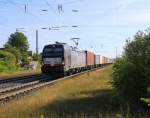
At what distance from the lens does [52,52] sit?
4512cm

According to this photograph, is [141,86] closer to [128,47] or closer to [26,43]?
[128,47]

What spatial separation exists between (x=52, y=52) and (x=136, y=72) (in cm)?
2642

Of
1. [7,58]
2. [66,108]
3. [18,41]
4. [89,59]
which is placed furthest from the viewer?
[18,41]

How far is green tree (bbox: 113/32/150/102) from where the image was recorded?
1859 centimetres

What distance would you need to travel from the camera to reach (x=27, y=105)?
1931cm

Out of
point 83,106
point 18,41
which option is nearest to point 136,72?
point 83,106

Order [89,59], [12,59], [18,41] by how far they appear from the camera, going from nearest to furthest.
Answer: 1. [89,59]
2. [12,59]
3. [18,41]

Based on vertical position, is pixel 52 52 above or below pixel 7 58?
above

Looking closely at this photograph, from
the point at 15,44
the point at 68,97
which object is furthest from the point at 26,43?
the point at 68,97

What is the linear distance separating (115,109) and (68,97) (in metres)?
5.03

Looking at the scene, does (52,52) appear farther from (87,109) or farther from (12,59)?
(12,59)

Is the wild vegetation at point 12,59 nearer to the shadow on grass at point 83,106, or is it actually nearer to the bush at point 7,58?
the bush at point 7,58

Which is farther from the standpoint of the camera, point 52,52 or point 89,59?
point 89,59

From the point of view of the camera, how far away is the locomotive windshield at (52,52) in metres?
44.8
